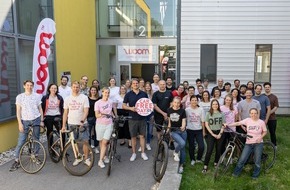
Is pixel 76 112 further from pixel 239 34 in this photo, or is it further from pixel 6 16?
pixel 239 34

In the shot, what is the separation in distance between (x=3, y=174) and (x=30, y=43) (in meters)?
4.45

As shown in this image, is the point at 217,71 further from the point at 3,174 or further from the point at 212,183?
the point at 3,174

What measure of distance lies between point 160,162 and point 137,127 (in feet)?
3.84

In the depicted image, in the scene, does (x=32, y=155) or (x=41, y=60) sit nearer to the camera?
(x=32, y=155)

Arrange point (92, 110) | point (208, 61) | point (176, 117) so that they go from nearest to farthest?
point (176, 117) → point (92, 110) → point (208, 61)

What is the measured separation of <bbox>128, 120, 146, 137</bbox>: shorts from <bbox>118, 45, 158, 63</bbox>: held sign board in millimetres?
8633

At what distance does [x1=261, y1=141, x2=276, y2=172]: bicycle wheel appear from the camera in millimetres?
5926

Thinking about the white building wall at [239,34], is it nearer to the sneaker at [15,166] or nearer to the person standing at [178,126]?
the person standing at [178,126]

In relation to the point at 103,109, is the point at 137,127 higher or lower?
lower

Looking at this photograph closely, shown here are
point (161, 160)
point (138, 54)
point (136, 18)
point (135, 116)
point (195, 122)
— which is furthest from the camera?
point (138, 54)

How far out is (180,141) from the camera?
5.59m

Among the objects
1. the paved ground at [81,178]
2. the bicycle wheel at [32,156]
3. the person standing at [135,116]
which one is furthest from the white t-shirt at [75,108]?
the paved ground at [81,178]

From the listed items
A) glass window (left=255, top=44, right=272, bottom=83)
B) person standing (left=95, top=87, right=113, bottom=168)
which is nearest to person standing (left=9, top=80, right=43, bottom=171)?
person standing (left=95, top=87, right=113, bottom=168)

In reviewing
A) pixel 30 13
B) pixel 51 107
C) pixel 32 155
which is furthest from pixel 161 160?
pixel 30 13
